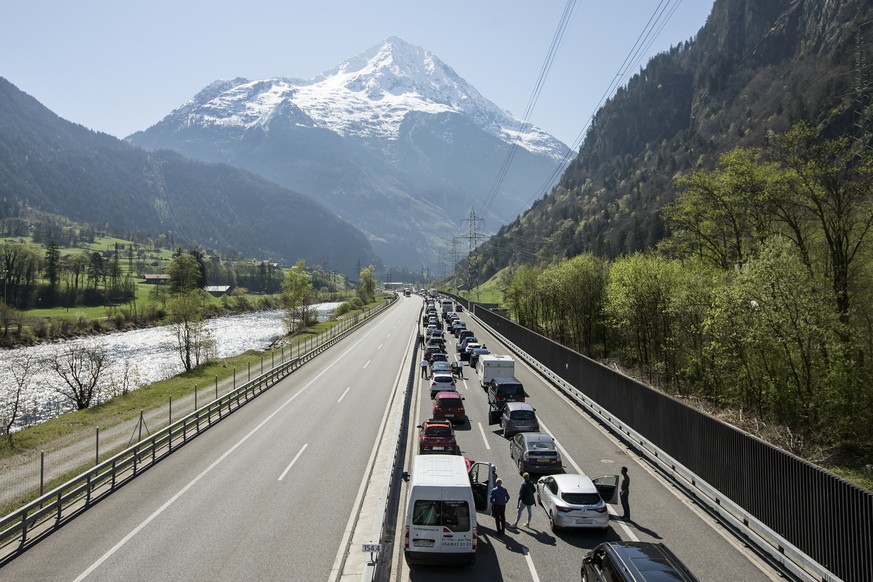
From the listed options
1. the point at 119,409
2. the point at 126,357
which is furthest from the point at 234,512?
the point at 126,357

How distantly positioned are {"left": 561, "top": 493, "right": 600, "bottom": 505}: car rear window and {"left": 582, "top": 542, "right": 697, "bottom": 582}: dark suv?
3.75 meters

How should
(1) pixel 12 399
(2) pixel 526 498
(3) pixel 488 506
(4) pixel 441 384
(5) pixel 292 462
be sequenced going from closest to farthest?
1. (2) pixel 526 498
2. (3) pixel 488 506
3. (5) pixel 292 462
4. (4) pixel 441 384
5. (1) pixel 12 399

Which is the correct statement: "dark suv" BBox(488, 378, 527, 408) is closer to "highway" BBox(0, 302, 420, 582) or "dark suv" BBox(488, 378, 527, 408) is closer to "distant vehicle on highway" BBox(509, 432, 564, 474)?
"highway" BBox(0, 302, 420, 582)

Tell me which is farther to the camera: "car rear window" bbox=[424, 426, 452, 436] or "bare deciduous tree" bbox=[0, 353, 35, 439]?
"bare deciduous tree" bbox=[0, 353, 35, 439]

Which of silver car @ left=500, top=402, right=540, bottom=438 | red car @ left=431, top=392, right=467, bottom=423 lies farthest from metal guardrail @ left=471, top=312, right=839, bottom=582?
red car @ left=431, top=392, right=467, bottom=423

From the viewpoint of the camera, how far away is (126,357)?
74312 millimetres

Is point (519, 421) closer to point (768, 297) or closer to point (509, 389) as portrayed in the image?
point (509, 389)

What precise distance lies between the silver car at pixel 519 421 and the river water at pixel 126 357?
35.5 meters

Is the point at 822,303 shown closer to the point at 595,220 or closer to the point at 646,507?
the point at 646,507

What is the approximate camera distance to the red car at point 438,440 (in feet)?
70.8

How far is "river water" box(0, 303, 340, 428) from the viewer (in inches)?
1896

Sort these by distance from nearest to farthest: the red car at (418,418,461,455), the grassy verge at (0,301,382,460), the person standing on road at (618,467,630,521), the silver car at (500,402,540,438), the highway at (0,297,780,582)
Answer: the highway at (0,297,780,582)
the person standing on road at (618,467,630,521)
the red car at (418,418,461,455)
the silver car at (500,402,540,438)
the grassy verge at (0,301,382,460)

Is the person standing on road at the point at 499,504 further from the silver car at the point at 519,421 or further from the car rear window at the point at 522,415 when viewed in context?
the car rear window at the point at 522,415

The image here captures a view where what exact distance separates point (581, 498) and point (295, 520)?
825cm
